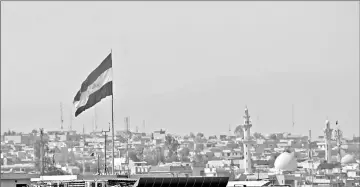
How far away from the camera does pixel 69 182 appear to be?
50469mm

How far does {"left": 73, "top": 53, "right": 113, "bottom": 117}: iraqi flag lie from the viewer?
56.1m

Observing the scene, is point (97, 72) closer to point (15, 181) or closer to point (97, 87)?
point (97, 87)

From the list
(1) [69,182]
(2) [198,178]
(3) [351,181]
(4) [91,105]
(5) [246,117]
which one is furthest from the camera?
(5) [246,117]

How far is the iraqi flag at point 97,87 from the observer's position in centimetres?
5608

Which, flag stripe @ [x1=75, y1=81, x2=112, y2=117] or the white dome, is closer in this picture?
flag stripe @ [x1=75, y1=81, x2=112, y2=117]

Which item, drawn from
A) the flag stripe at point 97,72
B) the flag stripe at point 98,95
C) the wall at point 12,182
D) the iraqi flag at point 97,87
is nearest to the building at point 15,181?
the wall at point 12,182

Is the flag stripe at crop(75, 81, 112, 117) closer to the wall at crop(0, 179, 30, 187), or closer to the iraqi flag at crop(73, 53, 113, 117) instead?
the iraqi flag at crop(73, 53, 113, 117)

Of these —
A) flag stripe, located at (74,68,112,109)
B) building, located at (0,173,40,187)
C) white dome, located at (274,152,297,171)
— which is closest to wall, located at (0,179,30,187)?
building, located at (0,173,40,187)

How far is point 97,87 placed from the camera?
56.2 m

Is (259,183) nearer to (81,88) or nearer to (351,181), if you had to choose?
(81,88)

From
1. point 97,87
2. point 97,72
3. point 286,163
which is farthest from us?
point 286,163

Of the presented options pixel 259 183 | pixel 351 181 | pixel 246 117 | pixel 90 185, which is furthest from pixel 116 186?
pixel 246 117

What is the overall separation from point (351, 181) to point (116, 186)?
105399 millimetres

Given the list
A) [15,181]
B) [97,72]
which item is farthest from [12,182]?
[97,72]
